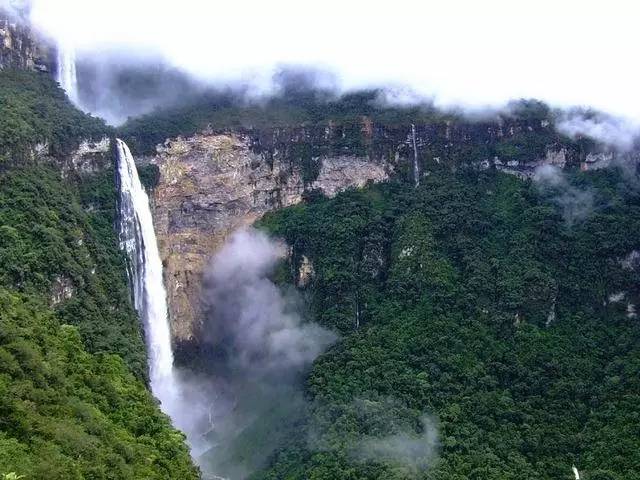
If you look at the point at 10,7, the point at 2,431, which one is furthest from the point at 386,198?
the point at 2,431

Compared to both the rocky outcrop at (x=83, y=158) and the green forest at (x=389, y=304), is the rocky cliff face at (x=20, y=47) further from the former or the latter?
the rocky outcrop at (x=83, y=158)

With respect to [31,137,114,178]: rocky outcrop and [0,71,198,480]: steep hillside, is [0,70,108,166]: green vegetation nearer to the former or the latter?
[0,71,198,480]: steep hillside

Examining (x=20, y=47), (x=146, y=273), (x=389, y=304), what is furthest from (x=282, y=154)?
(x=20, y=47)

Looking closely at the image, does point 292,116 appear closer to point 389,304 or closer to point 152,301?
point 389,304

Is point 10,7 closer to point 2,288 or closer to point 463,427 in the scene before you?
point 2,288

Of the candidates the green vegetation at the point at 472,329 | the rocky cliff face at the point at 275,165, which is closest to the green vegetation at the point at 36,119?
the rocky cliff face at the point at 275,165

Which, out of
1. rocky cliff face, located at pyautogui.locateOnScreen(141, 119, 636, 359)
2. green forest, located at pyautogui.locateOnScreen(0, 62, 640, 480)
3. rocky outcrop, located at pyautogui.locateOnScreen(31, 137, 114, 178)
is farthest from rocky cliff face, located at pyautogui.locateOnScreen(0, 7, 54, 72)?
rocky cliff face, located at pyautogui.locateOnScreen(141, 119, 636, 359)
